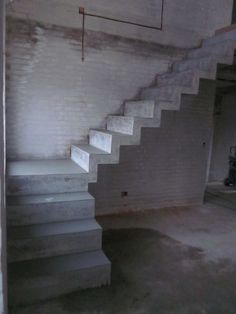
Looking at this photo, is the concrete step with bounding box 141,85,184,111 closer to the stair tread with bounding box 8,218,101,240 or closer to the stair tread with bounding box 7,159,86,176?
the stair tread with bounding box 7,159,86,176

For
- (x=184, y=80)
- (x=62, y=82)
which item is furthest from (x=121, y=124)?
(x=62, y=82)

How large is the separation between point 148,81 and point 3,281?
11.2ft

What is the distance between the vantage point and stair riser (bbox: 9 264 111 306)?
2.18 meters

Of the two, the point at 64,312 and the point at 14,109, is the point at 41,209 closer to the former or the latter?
the point at 64,312

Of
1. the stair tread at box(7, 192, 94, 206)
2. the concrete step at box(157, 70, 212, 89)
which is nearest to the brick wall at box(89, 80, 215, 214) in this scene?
the concrete step at box(157, 70, 212, 89)

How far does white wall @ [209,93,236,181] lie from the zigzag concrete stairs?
4487 mm

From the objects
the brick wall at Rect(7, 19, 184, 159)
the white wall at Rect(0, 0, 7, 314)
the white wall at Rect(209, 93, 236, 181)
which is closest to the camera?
the white wall at Rect(0, 0, 7, 314)

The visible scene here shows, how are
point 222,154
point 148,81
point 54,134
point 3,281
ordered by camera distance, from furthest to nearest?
1. point 222,154
2. point 148,81
3. point 54,134
4. point 3,281

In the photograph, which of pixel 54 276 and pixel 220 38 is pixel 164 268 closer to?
pixel 54 276

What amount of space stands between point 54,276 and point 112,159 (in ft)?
4.19

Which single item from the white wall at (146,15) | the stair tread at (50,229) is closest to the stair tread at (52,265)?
the stair tread at (50,229)

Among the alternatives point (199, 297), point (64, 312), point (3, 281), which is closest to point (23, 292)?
point (64, 312)

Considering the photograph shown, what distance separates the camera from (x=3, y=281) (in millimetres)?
1617

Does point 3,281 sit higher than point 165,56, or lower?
lower
